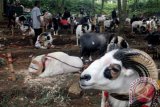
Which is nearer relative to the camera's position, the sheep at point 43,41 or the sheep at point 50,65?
the sheep at point 50,65

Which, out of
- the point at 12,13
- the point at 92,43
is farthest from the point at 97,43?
the point at 12,13

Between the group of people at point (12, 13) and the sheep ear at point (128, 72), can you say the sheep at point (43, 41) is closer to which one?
the group of people at point (12, 13)

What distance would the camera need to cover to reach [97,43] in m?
12.1

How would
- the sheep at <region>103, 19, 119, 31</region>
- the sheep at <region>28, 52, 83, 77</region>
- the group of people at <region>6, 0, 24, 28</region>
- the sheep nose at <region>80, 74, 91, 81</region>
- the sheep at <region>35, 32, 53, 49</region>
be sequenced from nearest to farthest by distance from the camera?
1. the sheep nose at <region>80, 74, 91, 81</region>
2. the sheep at <region>28, 52, 83, 77</region>
3. the sheep at <region>35, 32, 53, 49</region>
4. the group of people at <region>6, 0, 24, 28</region>
5. the sheep at <region>103, 19, 119, 31</region>

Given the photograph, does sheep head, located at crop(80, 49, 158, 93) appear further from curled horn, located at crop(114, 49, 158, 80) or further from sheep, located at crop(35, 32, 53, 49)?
sheep, located at crop(35, 32, 53, 49)

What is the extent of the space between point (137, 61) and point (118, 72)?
10.7 inches

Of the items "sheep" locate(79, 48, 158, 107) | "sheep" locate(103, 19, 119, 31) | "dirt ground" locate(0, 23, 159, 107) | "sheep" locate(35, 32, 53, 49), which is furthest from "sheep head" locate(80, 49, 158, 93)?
"sheep" locate(103, 19, 119, 31)

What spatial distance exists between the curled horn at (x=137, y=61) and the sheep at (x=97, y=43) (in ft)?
24.6

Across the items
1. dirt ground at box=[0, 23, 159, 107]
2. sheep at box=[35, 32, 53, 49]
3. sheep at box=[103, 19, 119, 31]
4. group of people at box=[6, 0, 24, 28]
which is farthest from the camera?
sheep at box=[103, 19, 119, 31]

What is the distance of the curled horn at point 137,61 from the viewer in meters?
4.25

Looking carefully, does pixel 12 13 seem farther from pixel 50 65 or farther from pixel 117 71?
pixel 117 71

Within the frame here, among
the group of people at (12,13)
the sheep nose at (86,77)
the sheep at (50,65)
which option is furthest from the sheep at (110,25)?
the sheep nose at (86,77)

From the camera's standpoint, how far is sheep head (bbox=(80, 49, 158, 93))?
406cm

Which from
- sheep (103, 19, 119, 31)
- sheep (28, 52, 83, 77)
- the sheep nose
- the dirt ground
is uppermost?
the sheep nose
